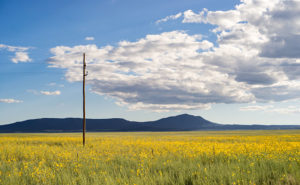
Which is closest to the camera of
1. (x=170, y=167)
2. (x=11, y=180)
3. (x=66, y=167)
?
(x=11, y=180)

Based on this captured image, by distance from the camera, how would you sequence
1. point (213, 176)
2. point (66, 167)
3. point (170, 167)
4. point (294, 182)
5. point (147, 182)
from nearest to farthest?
point (294, 182)
point (147, 182)
point (213, 176)
point (170, 167)
point (66, 167)

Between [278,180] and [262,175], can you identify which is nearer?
[278,180]

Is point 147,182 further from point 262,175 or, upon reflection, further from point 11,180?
point 11,180

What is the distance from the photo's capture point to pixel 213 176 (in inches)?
340

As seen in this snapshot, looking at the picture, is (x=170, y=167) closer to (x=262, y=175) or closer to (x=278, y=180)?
(x=262, y=175)

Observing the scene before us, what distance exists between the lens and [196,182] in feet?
27.5

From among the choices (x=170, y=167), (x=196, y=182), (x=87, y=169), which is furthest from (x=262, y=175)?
(x=87, y=169)

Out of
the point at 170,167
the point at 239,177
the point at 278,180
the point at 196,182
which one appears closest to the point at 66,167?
the point at 170,167

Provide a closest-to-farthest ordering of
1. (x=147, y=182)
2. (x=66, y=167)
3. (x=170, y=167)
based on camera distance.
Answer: (x=147, y=182) → (x=170, y=167) → (x=66, y=167)

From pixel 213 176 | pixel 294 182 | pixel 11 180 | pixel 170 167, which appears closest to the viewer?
pixel 294 182

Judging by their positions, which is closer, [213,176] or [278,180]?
[278,180]

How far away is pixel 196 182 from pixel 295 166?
4.19 m

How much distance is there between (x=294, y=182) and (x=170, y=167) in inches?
197

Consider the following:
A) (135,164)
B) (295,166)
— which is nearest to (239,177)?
(295,166)
